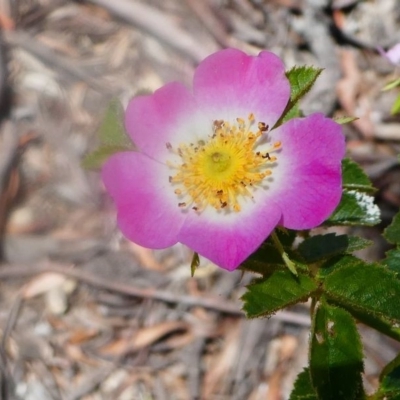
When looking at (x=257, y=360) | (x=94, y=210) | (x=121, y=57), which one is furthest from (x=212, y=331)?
(x=121, y=57)

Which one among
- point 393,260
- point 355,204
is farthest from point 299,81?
point 393,260

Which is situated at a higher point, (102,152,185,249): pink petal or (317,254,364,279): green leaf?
(317,254,364,279): green leaf

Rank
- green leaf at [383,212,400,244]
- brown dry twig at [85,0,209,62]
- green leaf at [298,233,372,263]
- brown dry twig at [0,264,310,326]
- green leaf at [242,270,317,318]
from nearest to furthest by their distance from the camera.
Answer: green leaf at [242,270,317,318] < green leaf at [298,233,372,263] < green leaf at [383,212,400,244] < brown dry twig at [0,264,310,326] < brown dry twig at [85,0,209,62]

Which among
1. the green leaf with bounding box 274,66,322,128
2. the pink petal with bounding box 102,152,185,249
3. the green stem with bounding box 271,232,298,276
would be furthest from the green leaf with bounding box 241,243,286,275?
the green leaf with bounding box 274,66,322,128

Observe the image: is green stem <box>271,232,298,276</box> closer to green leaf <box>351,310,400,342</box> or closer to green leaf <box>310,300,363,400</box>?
green leaf <box>310,300,363,400</box>

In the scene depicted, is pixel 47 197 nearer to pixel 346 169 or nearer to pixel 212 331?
pixel 212 331

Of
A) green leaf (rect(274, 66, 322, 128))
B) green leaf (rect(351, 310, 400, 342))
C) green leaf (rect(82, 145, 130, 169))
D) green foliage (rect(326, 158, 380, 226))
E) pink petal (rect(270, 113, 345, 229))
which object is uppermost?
green leaf (rect(274, 66, 322, 128))

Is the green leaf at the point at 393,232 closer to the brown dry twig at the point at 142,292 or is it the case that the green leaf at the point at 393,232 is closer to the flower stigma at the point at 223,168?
the flower stigma at the point at 223,168

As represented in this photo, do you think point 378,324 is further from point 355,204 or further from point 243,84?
point 243,84
